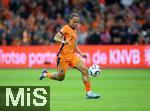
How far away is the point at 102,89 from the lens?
70.8 ft

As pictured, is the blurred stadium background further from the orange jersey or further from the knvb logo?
the knvb logo

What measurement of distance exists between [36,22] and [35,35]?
0.87 metres

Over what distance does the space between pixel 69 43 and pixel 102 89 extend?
356cm

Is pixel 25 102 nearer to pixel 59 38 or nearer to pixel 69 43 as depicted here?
pixel 59 38

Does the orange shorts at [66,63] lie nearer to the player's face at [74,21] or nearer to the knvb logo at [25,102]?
the player's face at [74,21]

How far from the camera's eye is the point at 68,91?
68.6 feet

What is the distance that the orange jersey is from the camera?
18.5 meters

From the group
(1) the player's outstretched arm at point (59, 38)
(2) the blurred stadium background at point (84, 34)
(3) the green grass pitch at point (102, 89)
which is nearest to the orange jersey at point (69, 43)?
(1) the player's outstretched arm at point (59, 38)

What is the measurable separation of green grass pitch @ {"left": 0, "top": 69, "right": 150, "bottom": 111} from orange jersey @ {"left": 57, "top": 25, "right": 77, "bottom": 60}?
1.23 m

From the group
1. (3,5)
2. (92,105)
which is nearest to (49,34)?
(3,5)

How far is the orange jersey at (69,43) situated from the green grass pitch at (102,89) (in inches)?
48.4

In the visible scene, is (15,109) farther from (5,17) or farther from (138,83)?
(5,17)

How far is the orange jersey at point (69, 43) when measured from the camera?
18453mm

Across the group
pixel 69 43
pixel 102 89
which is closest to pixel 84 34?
pixel 102 89
